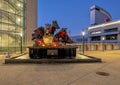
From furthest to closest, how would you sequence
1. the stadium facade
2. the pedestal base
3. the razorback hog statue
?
1. the stadium facade
2. the razorback hog statue
3. the pedestal base

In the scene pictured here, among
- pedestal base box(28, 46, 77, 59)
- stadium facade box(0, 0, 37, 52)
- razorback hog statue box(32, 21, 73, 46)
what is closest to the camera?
pedestal base box(28, 46, 77, 59)

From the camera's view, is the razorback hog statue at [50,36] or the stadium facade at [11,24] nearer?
the razorback hog statue at [50,36]

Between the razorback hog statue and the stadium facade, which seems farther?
the stadium facade

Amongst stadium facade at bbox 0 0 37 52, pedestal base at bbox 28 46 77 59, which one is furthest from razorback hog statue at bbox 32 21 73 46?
stadium facade at bbox 0 0 37 52

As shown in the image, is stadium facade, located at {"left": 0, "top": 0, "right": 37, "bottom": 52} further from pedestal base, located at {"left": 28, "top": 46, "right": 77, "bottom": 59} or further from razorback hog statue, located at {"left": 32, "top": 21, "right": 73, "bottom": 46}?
pedestal base, located at {"left": 28, "top": 46, "right": 77, "bottom": 59}

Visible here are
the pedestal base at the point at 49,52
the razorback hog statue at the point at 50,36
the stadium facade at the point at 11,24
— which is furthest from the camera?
the stadium facade at the point at 11,24

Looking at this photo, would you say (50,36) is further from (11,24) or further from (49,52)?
(11,24)

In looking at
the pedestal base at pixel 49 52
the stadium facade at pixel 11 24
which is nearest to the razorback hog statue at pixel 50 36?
the pedestal base at pixel 49 52

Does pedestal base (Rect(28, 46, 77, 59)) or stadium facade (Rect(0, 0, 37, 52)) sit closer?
pedestal base (Rect(28, 46, 77, 59))

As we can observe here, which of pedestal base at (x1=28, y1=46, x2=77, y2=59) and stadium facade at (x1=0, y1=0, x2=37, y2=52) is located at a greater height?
stadium facade at (x1=0, y1=0, x2=37, y2=52)

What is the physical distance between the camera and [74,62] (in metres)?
10.2

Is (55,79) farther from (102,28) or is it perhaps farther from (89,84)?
(102,28)

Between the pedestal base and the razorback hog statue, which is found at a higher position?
the razorback hog statue

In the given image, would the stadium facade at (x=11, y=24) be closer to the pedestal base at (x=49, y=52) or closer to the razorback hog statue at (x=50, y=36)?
the razorback hog statue at (x=50, y=36)
